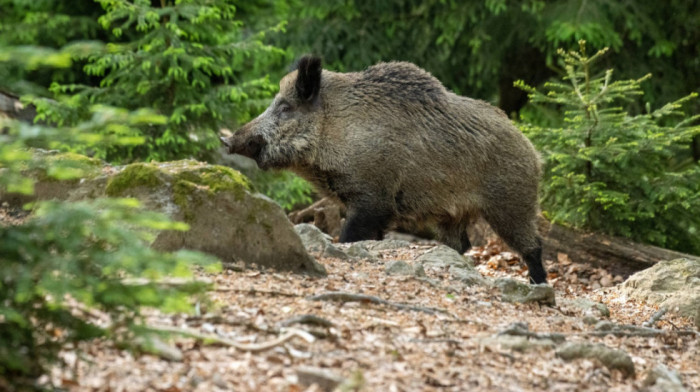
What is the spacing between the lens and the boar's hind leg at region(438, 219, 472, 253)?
784 centimetres

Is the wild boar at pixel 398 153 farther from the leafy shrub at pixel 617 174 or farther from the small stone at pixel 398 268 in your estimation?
the small stone at pixel 398 268

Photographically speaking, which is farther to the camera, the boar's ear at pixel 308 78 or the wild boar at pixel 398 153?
the boar's ear at pixel 308 78

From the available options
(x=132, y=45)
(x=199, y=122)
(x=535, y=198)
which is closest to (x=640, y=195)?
(x=535, y=198)

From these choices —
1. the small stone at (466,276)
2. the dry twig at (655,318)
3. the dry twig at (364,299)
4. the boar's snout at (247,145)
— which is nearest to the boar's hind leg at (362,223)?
the boar's snout at (247,145)

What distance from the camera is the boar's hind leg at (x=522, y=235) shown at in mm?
7391

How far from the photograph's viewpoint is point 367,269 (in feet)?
17.9

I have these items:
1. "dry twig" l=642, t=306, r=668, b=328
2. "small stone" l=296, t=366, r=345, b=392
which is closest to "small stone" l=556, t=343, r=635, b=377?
"small stone" l=296, t=366, r=345, b=392

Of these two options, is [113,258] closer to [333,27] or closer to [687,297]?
[687,297]

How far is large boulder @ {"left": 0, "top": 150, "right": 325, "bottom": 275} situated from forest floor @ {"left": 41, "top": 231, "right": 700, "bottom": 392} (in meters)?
0.19

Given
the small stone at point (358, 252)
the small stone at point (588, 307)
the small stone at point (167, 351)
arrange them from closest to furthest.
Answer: the small stone at point (167, 351)
the small stone at point (588, 307)
the small stone at point (358, 252)

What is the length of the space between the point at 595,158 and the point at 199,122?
4569 millimetres

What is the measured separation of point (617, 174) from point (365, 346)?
5.62 meters

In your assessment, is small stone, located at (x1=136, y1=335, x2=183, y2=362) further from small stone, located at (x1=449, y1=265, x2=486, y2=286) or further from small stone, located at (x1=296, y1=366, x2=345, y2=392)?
small stone, located at (x1=449, y1=265, x2=486, y2=286)

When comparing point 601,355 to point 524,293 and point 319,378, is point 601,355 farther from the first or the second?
point 319,378
